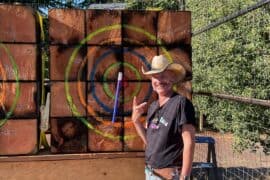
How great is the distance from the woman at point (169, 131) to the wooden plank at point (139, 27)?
101 centimetres

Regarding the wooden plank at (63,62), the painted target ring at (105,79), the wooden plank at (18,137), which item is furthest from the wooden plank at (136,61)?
the wooden plank at (18,137)

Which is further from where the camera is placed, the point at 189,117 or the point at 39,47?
the point at 39,47

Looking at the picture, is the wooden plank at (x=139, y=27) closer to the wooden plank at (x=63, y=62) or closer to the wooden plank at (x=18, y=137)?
the wooden plank at (x=63, y=62)

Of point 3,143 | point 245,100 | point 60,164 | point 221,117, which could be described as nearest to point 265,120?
point 221,117

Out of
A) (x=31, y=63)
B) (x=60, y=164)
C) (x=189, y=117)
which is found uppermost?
(x=31, y=63)

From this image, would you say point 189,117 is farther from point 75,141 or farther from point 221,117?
point 221,117

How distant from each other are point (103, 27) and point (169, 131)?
4.68 ft

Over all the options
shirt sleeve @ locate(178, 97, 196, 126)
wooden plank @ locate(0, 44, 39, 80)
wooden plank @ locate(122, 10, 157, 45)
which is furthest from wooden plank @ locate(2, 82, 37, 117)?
shirt sleeve @ locate(178, 97, 196, 126)

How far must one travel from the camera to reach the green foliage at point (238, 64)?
531 centimetres

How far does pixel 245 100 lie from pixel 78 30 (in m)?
1.47

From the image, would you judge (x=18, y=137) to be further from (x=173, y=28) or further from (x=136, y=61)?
(x=173, y=28)

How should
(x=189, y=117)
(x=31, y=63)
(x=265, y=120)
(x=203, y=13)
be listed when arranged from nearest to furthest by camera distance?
(x=189, y=117) → (x=31, y=63) → (x=265, y=120) → (x=203, y=13)

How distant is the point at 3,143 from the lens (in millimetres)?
3744

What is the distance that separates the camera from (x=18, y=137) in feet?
12.3
